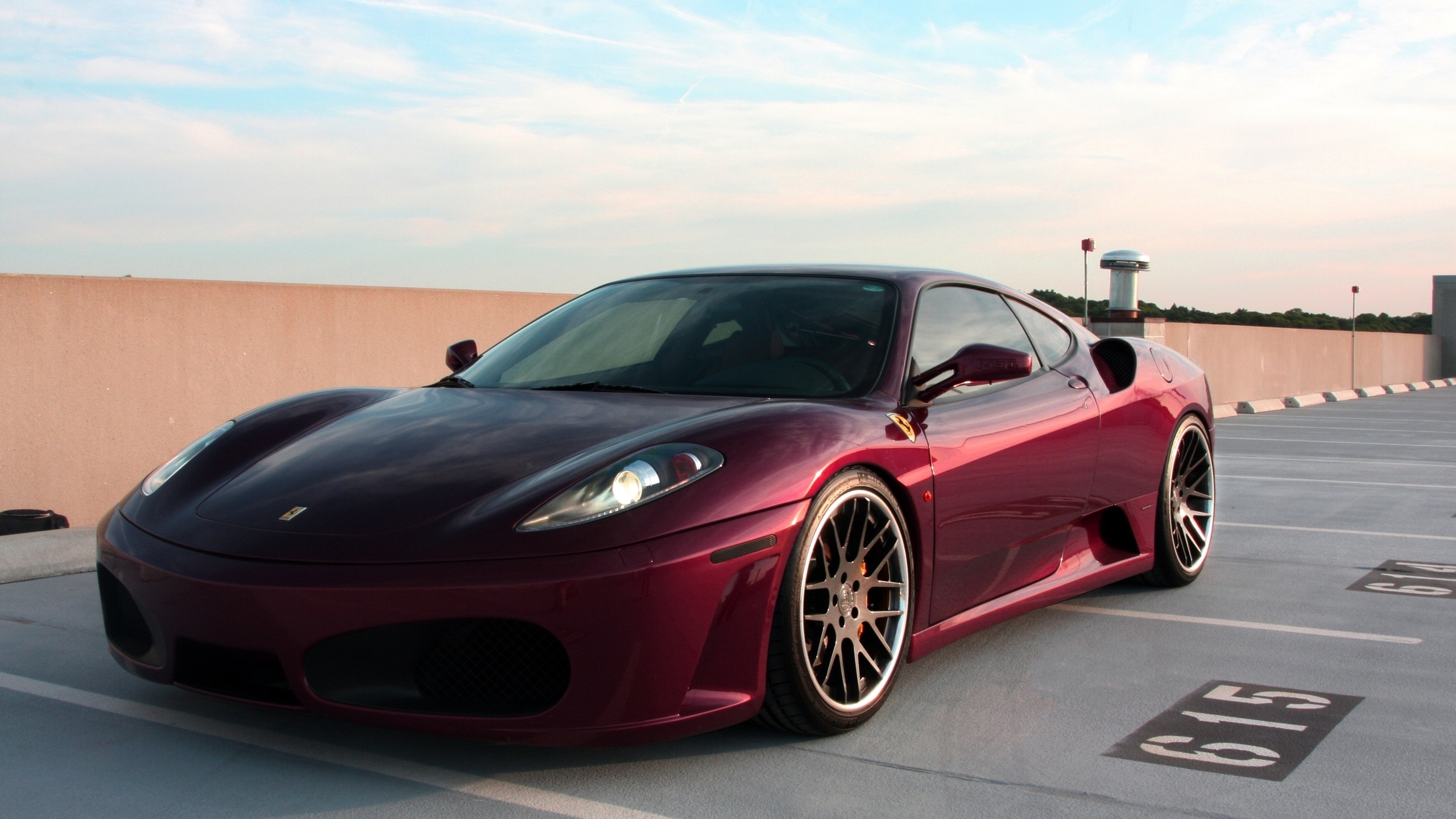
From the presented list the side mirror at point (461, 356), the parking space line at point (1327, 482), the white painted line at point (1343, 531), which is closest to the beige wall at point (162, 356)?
the side mirror at point (461, 356)

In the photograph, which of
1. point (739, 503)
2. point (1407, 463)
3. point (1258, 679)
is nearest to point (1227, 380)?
point (1407, 463)

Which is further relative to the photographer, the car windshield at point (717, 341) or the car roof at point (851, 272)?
the car roof at point (851, 272)

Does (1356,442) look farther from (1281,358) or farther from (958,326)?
(1281,358)

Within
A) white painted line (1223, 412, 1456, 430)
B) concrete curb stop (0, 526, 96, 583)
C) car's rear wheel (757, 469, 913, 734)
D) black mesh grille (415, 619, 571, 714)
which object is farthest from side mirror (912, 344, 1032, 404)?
white painted line (1223, 412, 1456, 430)

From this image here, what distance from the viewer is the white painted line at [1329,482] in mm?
9031

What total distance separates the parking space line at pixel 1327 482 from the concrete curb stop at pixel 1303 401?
12.3 m

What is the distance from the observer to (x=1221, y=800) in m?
2.70

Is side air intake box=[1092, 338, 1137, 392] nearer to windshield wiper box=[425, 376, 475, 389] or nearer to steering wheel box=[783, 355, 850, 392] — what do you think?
steering wheel box=[783, 355, 850, 392]

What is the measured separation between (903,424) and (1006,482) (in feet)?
1.69

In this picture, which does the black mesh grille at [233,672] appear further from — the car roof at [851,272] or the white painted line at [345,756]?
the car roof at [851,272]

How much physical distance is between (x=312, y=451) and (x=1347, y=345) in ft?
106

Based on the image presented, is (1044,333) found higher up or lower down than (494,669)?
higher up

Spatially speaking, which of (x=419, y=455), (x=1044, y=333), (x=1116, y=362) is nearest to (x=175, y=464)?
(x=419, y=455)

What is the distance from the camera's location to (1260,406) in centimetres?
1978
